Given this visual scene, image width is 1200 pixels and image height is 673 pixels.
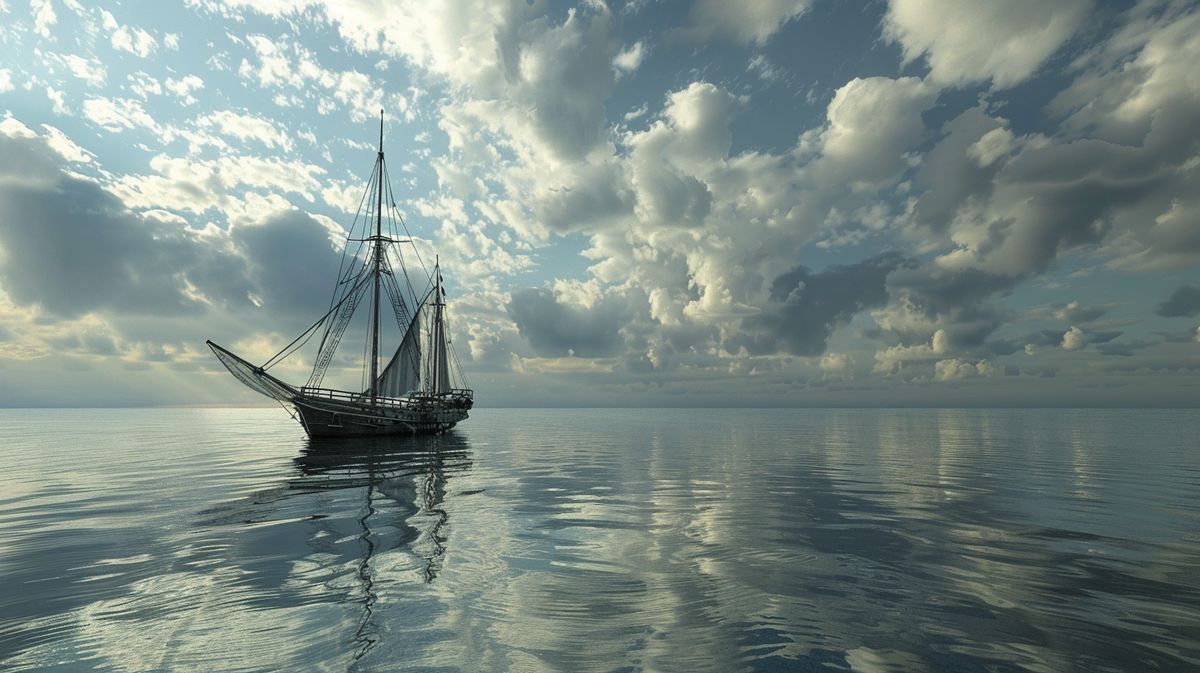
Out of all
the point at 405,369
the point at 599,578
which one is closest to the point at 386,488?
the point at 599,578

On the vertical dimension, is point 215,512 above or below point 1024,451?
above

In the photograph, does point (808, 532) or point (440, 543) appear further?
point (808, 532)

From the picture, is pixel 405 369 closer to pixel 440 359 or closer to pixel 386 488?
pixel 440 359

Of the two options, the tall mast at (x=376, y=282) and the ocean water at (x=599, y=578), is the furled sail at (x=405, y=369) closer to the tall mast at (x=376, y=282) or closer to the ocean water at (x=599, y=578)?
the tall mast at (x=376, y=282)

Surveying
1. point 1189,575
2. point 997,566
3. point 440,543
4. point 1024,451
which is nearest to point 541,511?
point 440,543

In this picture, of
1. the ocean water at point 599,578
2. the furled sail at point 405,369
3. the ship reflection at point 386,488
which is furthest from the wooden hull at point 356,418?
the ocean water at point 599,578

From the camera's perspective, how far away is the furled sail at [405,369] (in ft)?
233

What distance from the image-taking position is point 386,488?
25188 mm

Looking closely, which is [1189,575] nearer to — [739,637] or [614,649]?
[739,637]

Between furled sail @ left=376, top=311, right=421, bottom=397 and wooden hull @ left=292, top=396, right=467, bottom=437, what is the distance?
6.45 meters

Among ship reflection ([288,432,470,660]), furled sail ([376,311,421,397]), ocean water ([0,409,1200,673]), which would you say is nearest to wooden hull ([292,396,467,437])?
ship reflection ([288,432,470,660])

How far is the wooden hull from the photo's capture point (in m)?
54.8

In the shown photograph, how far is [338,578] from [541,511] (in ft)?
30.5

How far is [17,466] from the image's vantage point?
40.9 meters
